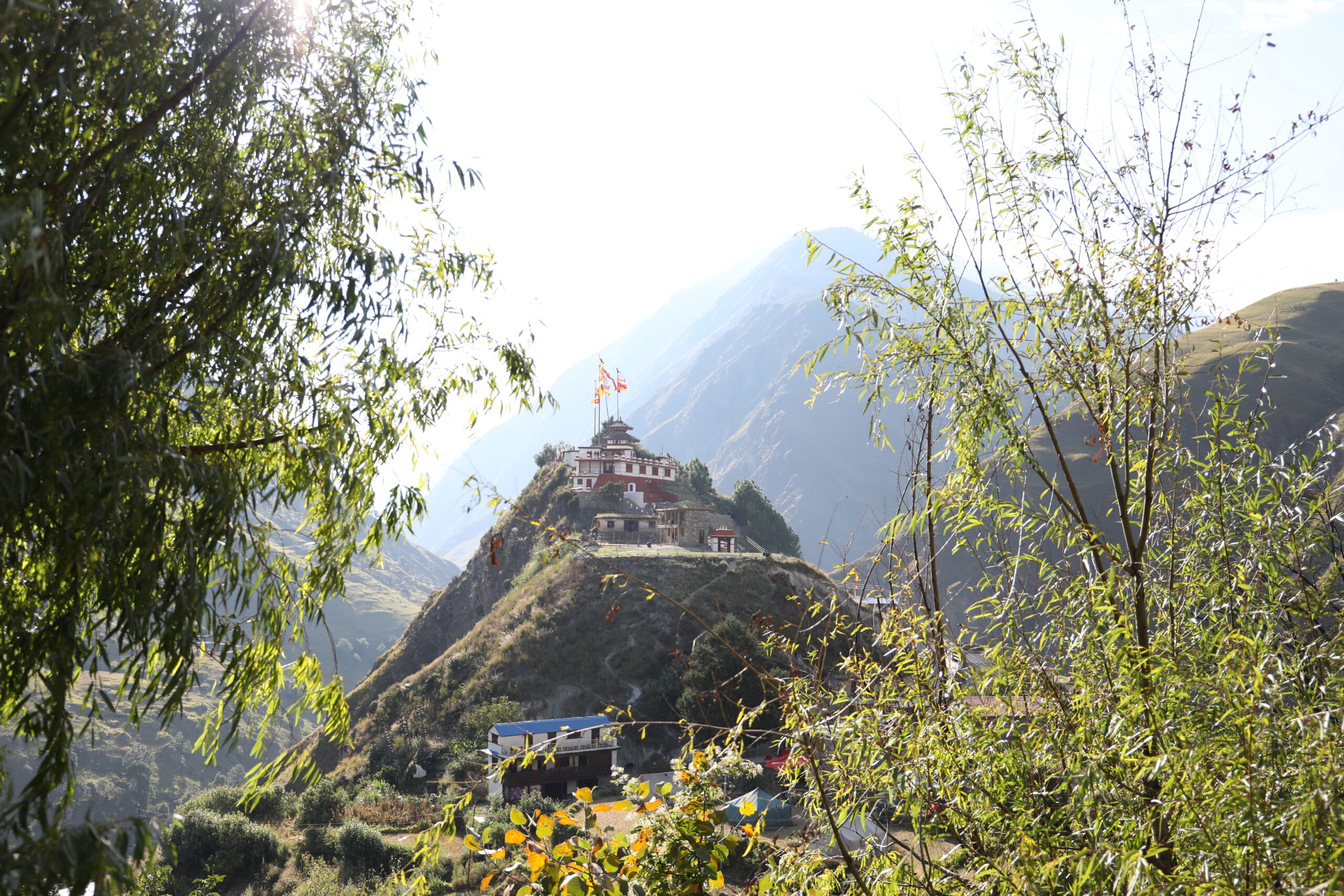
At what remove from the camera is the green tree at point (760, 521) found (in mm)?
54750

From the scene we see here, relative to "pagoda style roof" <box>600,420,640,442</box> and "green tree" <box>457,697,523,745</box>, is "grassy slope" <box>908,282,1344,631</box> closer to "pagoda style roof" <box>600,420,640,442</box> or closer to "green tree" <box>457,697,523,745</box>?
"green tree" <box>457,697,523,745</box>

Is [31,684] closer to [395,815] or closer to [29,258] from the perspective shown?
[29,258]

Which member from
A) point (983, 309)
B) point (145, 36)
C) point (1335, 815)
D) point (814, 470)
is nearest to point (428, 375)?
point (145, 36)

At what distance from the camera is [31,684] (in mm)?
3176

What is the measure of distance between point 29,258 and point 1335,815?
369cm

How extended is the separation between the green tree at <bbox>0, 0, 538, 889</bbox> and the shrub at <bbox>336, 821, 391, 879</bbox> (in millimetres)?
15734

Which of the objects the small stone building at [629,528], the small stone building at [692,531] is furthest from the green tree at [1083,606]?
the small stone building at [629,528]

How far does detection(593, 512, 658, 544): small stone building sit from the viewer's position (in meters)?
45.9

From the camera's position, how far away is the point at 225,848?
54.9ft

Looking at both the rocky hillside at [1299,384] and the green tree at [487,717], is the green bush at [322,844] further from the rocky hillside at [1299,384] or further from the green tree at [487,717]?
the rocky hillside at [1299,384]

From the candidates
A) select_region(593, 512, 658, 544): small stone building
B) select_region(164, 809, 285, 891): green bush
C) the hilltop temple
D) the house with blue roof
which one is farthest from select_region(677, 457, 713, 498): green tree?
select_region(164, 809, 285, 891): green bush

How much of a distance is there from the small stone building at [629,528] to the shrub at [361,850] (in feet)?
93.7

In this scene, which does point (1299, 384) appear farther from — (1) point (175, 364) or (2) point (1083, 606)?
(1) point (175, 364)

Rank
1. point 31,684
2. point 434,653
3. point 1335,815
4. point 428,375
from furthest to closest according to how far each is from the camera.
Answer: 1. point 434,653
2. point 428,375
3. point 31,684
4. point 1335,815
